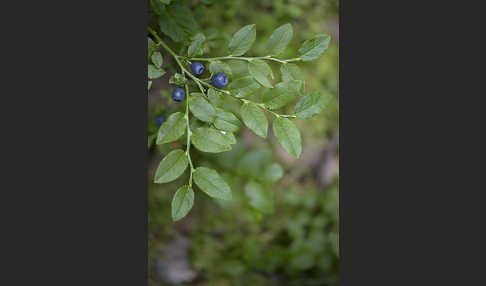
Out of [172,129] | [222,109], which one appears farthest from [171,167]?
[222,109]

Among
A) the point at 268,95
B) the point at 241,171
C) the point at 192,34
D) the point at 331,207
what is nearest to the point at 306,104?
the point at 268,95

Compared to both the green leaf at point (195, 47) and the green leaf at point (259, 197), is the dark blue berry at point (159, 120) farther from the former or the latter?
the green leaf at point (259, 197)

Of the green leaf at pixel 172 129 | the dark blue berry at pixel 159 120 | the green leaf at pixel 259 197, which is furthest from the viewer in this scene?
the green leaf at pixel 259 197

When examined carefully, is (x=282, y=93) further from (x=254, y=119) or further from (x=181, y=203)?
(x=181, y=203)

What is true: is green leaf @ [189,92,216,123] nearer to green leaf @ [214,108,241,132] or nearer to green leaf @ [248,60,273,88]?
green leaf @ [214,108,241,132]

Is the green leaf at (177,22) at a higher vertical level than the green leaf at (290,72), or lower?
higher

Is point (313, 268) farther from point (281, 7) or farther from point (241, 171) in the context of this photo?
point (281, 7)

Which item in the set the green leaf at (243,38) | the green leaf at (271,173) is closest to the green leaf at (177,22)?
the green leaf at (243,38)
